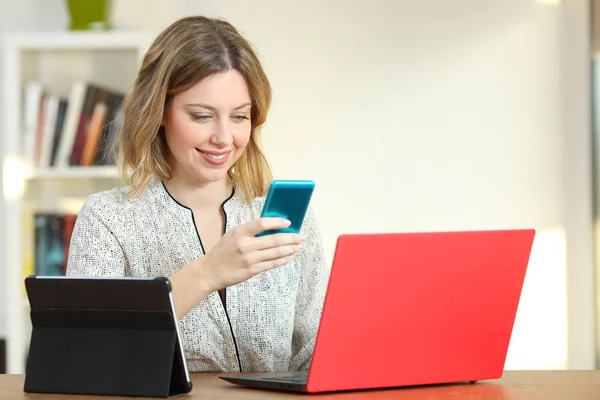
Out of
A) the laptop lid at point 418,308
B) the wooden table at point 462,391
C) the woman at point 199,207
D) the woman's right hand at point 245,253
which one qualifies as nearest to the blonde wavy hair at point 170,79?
the woman at point 199,207

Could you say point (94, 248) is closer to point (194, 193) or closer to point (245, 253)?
point (194, 193)

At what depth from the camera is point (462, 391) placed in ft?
4.70

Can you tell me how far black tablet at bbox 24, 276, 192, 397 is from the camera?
136 cm

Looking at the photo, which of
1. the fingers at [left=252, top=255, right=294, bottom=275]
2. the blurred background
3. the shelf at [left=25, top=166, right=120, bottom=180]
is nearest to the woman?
the fingers at [left=252, top=255, right=294, bottom=275]

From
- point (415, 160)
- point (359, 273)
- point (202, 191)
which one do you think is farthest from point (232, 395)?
point (415, 160)

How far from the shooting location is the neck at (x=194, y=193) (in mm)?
2006

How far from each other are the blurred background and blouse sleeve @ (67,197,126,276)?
1381mm

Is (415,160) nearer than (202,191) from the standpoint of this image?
No

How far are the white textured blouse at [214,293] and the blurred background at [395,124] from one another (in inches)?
51.4

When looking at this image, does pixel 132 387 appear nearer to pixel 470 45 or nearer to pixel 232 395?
pixel 232 395

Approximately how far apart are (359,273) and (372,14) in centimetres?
220

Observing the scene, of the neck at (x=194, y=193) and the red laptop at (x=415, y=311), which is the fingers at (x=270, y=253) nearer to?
the red laptop at (x=415, y=311)

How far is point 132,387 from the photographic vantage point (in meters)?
1.37

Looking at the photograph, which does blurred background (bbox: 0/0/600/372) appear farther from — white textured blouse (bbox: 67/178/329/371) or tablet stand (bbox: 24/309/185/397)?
tablet stand (bbox: 24/309/185/397)
